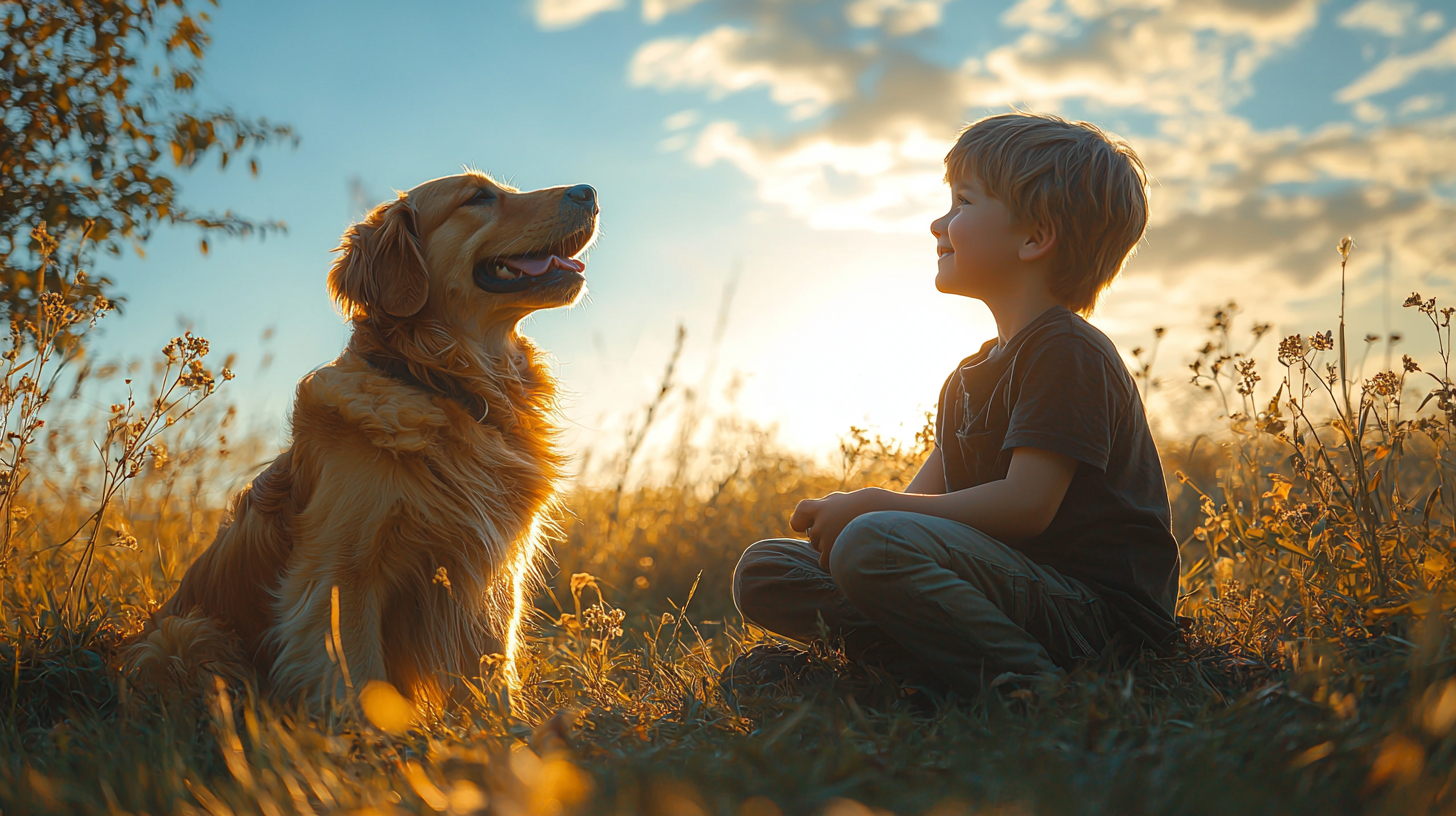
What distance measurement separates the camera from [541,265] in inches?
116

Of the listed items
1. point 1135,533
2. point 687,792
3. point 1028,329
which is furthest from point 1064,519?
point 687,792

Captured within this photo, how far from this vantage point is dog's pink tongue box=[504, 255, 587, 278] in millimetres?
2902

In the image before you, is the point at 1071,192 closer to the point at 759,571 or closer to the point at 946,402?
the point at 946,402

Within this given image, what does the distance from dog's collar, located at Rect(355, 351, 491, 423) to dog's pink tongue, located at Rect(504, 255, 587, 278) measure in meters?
0.51

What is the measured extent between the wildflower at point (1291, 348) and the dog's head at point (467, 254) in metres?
2.09

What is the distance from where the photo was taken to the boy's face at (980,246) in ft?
7.13

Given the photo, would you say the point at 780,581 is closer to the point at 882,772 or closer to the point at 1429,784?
the point at 882,772

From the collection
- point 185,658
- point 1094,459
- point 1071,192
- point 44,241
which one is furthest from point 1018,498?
point 44,241

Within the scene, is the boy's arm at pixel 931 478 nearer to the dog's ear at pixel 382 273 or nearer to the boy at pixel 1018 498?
the boy at pixel 1018 498

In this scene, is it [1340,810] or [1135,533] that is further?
[1135,533]

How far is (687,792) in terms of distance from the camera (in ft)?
3.34

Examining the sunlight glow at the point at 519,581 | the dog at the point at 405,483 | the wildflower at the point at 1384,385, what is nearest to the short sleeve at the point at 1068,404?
the wildflower at the point at 1384,385

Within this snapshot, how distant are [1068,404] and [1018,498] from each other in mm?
240

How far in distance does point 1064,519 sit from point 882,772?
977 mm
